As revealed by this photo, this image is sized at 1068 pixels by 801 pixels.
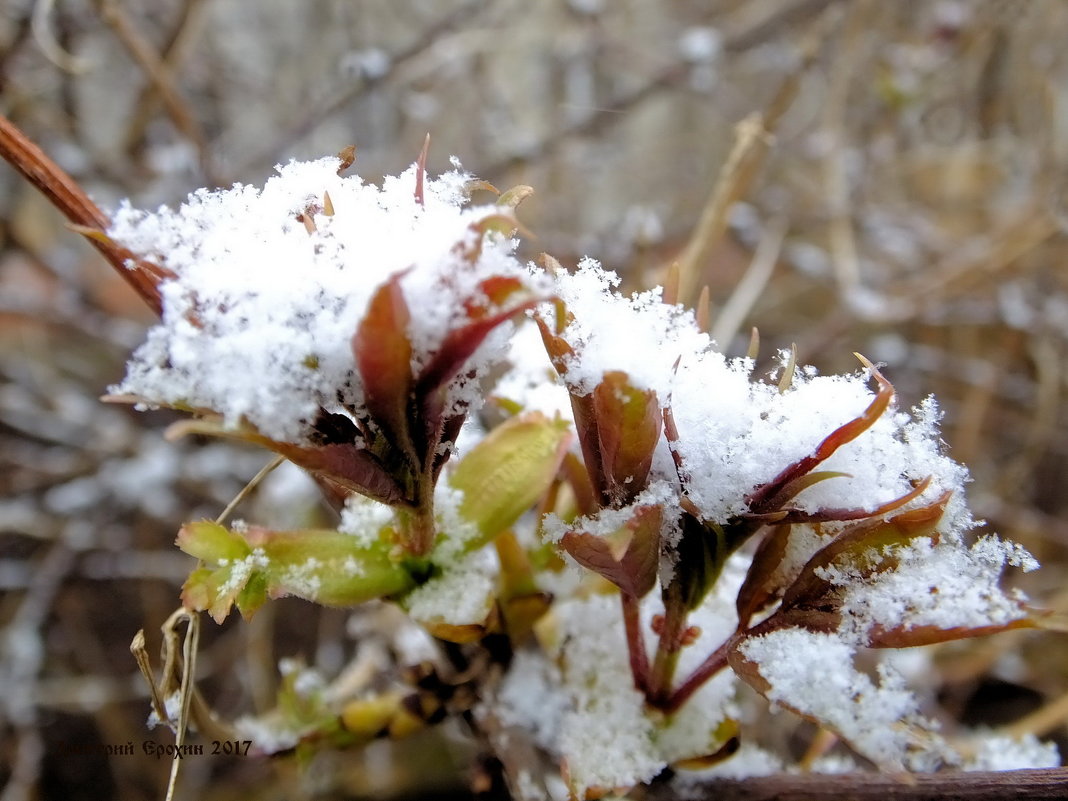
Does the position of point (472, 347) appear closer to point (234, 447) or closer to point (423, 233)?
point (423, 233)

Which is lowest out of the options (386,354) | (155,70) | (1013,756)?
(1013,756)

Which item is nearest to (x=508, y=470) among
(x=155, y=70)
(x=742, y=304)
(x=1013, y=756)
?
(x=1013, y=756)

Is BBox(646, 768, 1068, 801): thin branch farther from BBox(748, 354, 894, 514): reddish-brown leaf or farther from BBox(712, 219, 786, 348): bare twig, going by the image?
BBox(712, 219, 786, 348): bare twig

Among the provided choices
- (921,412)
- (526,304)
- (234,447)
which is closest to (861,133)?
(234,447)

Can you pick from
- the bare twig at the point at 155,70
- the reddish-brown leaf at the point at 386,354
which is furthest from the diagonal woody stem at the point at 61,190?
the bare twig at the point at 155,70

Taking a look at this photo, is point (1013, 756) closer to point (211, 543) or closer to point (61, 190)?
point (211, 543)

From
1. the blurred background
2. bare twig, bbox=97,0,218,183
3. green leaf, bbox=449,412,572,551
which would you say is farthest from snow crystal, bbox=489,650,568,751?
bare twig, bbox=97,0,218,183
